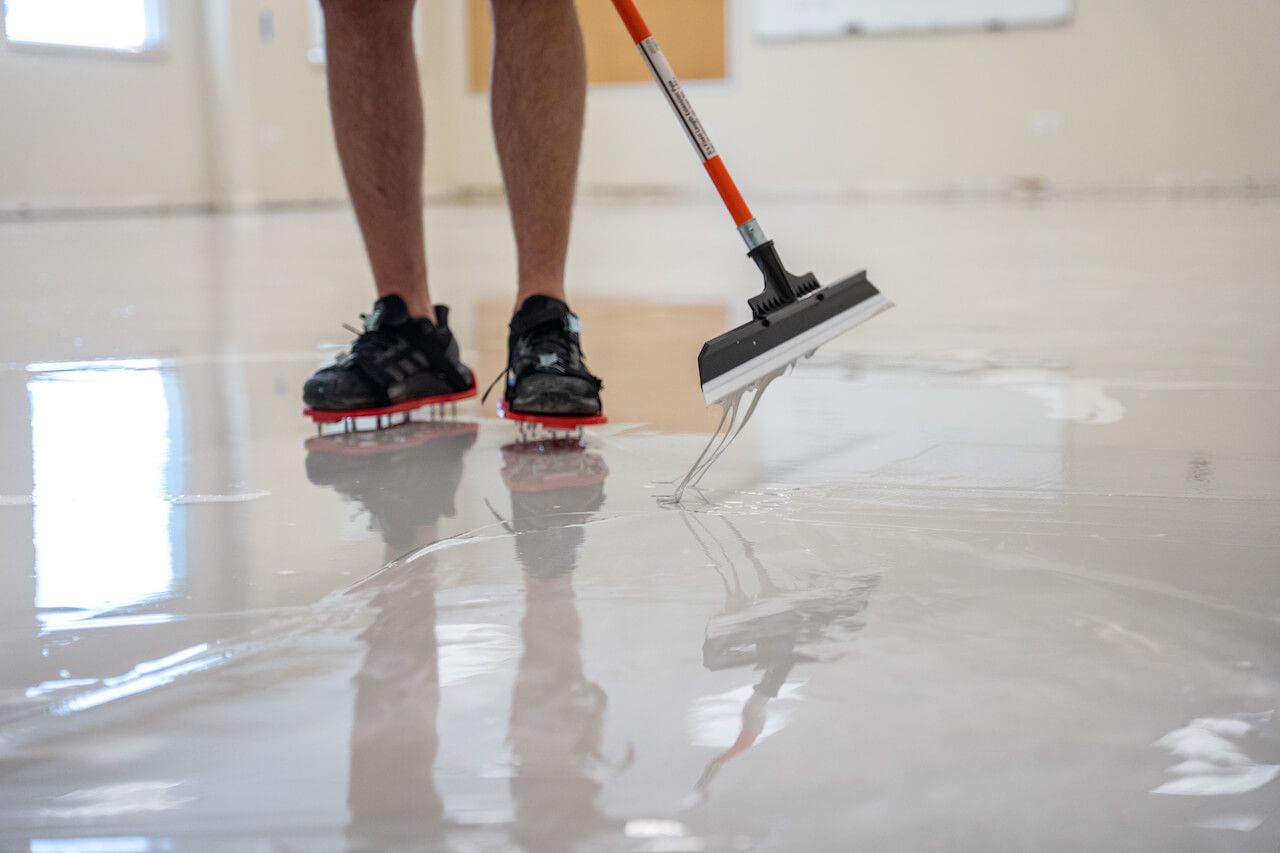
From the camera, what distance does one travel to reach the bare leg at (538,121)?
1479 millimetres

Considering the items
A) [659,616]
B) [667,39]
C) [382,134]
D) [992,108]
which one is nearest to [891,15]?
[992,108]

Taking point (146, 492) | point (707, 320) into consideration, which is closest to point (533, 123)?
point (146, 492)

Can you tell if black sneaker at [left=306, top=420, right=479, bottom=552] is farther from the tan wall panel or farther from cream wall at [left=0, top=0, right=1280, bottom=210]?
the tan wall panel

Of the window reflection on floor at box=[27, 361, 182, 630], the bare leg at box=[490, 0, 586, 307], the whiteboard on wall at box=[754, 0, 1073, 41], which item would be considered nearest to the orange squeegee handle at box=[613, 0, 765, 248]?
the bare leg at box=[490, 0, 586, 307]

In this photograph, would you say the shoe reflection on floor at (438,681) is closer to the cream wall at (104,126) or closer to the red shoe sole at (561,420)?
the red shoe sole at (561,420)

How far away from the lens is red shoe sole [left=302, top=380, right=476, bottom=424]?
1.41 meters

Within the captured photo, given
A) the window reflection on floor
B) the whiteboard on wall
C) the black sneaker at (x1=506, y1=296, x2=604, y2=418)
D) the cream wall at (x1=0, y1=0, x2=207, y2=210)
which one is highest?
the whiteboard on wall

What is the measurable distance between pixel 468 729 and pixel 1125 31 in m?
8.82

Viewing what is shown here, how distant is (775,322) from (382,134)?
703 millimetres

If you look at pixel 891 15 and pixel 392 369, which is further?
pixel 891 15

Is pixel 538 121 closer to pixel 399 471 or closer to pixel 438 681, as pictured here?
pixel 399 471

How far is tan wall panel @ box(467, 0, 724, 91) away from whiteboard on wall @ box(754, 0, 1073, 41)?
34 cm

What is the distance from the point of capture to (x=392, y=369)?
1461 mm

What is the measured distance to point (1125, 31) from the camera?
8406 millimetres
